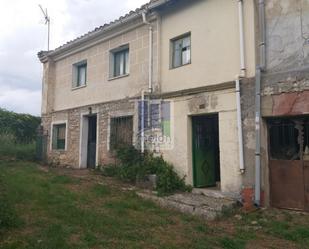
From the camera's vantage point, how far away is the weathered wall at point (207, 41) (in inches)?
350

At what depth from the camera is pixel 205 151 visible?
10.5m

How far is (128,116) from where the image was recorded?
12117mm

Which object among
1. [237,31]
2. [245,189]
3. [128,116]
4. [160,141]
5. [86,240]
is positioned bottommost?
[86,240]

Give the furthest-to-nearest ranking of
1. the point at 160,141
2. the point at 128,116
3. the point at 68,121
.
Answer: the point at 68,121, the point at 128,116, the point at 160,141

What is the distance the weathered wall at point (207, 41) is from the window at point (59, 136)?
677 centimetres

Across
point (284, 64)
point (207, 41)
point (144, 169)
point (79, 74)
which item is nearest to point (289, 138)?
point (284, 64)

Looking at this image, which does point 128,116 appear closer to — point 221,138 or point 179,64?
point 179,64

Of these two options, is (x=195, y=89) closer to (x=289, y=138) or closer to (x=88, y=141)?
(x=289, y=138)

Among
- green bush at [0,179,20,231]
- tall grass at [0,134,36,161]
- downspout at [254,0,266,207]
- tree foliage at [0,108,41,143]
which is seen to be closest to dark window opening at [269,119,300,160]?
downspout at [254,0,266,207]

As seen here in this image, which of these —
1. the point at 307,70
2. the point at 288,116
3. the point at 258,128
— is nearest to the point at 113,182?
the point at 258,128

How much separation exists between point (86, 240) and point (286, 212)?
460 centimetres

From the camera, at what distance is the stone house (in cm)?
817

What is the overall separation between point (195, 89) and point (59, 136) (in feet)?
28.5

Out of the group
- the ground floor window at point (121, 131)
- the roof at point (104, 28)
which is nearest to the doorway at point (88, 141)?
the ground floor window at point (121, 131)
